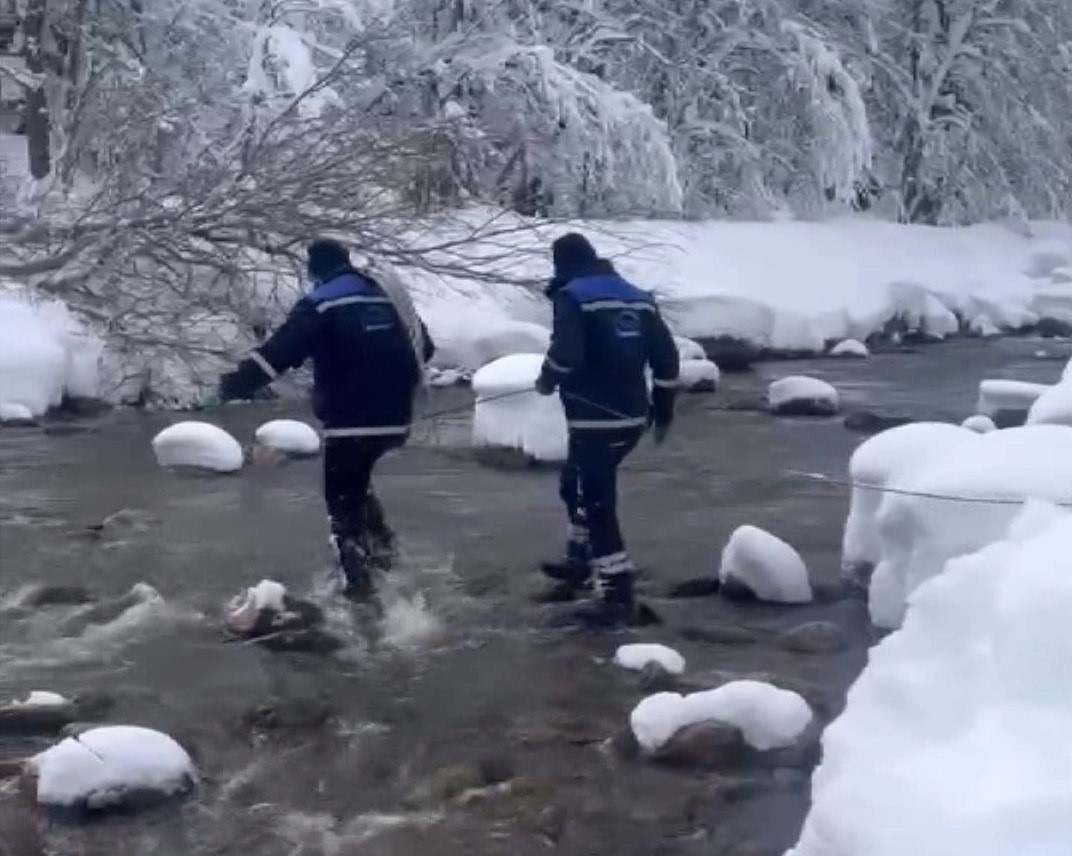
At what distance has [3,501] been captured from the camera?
1168 cm

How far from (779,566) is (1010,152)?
74.3 ft

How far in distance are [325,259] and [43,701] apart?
2.27 m

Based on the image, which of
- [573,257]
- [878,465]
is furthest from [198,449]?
[878,465]

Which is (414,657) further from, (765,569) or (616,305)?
(765,569)

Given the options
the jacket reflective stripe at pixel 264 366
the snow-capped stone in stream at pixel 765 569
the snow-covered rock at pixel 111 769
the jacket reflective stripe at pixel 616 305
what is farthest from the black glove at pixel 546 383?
the snow-covered rock at pixel 111 769

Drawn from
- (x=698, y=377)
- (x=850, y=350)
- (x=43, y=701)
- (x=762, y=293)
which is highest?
(x=43, y=701)

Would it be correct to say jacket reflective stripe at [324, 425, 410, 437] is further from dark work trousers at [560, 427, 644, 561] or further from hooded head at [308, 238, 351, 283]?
dark work trousers at [560, 427, 644, 561]

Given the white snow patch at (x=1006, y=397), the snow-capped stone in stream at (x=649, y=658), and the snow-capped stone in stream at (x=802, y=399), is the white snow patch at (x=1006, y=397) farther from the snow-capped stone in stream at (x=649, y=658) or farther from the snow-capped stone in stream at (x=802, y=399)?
the snow-capped stone in stream at (x=649, y=658)

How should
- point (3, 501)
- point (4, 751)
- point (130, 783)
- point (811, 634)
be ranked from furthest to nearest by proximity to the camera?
1. point (3, 501)
2. point (811, 634)
3. point (4, 751)
4. point (130, 783)

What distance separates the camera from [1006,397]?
48.3ft

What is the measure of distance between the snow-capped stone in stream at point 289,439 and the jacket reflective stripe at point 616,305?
619 cm

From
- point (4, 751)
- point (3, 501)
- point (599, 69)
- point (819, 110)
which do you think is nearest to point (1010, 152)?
point (819, 110)

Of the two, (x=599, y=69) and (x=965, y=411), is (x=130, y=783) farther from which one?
(x=599, y=69)

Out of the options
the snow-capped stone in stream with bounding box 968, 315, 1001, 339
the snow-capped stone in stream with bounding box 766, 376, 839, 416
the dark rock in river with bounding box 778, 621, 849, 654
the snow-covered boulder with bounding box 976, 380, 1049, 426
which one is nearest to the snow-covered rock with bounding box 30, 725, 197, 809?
the dark rock in river with bounding box 778, 621, 849, 654
